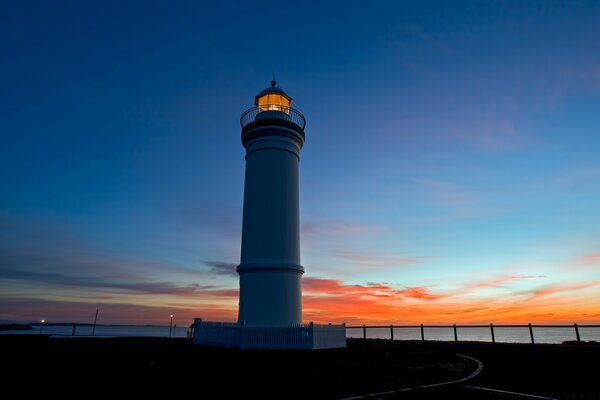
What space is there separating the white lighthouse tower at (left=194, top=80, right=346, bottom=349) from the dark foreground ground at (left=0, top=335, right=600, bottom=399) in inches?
78.1

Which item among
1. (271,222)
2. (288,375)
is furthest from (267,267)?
(288,375)

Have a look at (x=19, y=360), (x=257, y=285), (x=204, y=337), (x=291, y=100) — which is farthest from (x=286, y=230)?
(x=19, y=360)

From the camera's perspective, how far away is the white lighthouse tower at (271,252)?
52.7ft

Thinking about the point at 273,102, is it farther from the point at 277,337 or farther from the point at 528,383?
the point at 528,383

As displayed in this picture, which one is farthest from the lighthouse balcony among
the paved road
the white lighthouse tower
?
the paved road

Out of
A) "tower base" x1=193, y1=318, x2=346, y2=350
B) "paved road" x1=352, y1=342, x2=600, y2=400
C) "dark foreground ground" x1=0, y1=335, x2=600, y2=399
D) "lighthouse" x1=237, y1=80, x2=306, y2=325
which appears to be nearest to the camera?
"paved road" x1=352, y1=342, x2=600, y2=400

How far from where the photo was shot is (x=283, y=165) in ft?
63.9

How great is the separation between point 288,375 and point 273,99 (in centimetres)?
1555

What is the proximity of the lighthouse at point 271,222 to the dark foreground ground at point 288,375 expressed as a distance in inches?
146

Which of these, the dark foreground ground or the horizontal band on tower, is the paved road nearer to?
the dark foreground ground

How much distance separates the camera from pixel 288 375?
31.7 ft

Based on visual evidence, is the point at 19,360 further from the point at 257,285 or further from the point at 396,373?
the point at 396,373

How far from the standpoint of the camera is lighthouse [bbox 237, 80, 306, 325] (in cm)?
1769

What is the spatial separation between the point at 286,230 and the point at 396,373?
31.7 ft
